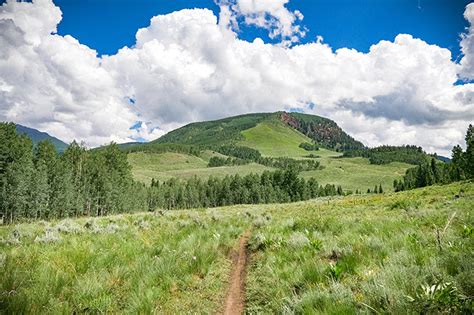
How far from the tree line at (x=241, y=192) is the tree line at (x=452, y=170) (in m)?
30.9

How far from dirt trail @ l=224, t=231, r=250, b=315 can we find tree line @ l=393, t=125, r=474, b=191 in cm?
8343

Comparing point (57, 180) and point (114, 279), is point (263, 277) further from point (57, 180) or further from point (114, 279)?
point (57, 180)

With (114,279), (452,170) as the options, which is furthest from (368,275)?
(452,170)

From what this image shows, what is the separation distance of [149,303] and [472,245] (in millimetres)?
7106

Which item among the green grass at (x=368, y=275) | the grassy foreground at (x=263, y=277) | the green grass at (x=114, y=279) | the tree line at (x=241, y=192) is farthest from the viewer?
the tree line at (x=241, y=192)

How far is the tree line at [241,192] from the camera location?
111938 millimetres

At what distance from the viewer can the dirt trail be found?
651cm

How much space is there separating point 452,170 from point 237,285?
113 m

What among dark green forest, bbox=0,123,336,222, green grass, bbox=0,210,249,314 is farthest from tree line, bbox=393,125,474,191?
green grass, bbox=0,210,249,314

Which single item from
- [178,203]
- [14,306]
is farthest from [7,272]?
[178,203]

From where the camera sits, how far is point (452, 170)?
3757 inches

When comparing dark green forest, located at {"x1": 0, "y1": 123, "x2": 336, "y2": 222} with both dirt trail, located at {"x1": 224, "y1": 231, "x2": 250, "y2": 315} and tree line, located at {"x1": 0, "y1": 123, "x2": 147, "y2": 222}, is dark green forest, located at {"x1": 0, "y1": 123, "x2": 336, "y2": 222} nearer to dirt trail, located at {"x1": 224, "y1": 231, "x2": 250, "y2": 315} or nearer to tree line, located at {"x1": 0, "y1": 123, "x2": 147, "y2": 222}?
tree line, located at {"x1": 0, "y1": 123, "x2": 147, "y2": 222}

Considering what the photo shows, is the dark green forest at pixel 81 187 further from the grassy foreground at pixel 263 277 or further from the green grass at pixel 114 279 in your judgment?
the green grass at pixel 114 279

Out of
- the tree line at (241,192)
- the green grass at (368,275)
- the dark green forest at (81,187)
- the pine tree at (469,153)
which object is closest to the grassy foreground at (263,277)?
the green grass at (368,275)
